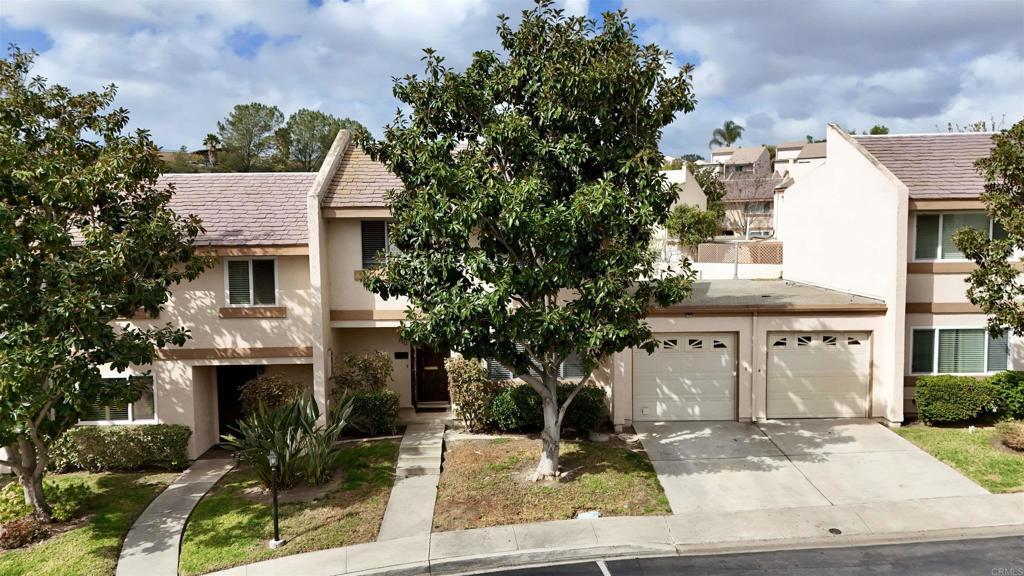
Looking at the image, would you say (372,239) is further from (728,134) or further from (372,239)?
(728,134)

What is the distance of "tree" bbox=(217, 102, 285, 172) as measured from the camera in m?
45.1

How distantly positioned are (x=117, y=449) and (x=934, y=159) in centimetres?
2086

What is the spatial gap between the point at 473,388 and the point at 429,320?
446 cm

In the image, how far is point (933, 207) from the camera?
15.7 metres

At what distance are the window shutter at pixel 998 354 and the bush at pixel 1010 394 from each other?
83cm

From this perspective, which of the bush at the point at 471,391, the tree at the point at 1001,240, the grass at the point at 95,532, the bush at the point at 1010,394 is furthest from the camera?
the bush at the point at 471,391

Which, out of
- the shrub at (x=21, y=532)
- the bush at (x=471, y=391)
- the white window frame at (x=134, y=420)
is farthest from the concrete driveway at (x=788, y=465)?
the white window frame at (x=134, y=420)

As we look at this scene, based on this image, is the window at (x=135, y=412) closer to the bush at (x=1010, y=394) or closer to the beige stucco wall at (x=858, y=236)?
the beige stucco wall at (x=858, y=236)

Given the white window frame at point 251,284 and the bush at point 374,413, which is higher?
the white window frame at point 251,284

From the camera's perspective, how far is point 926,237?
1617 cm

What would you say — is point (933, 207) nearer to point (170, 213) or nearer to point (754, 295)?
point (754, 295)

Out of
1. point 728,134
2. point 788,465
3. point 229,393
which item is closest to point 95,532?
point 229,393

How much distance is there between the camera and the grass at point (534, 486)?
37.5 ft

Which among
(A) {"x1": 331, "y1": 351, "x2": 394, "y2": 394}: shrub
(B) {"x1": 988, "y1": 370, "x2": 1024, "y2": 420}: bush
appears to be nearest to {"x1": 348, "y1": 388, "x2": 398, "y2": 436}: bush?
(A) {"x1": 331, "y1": 351, "x2": 394, "y2": 394}: shrub
